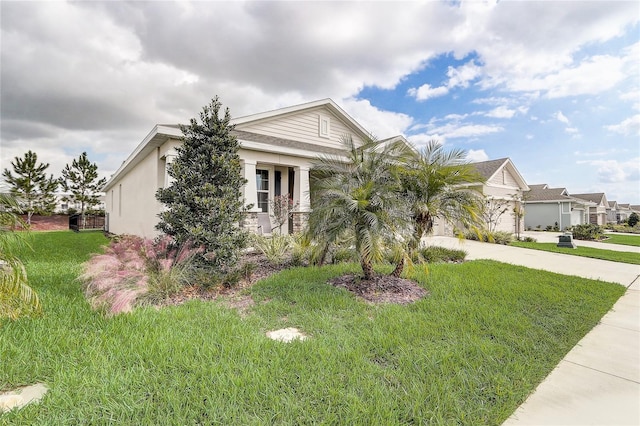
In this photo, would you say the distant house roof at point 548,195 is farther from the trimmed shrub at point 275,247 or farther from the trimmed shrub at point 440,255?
the trimmed shrub at point 275,247

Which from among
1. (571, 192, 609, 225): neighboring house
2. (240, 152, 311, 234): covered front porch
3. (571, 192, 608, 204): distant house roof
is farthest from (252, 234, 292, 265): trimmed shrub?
(571, 192, 608, 204): distant house roof

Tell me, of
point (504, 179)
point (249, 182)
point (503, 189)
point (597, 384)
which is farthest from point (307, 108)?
point (504, 179)

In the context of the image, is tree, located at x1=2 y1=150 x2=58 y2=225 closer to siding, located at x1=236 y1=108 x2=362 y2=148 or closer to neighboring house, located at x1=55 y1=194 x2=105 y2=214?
neighboring house, located at x1=55 y1=194 x2=105 y2=214

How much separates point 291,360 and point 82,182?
36.2m

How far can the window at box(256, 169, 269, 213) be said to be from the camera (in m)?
11.0

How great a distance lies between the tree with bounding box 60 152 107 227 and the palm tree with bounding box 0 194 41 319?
103 feet

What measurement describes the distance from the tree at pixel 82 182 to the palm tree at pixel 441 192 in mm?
33046

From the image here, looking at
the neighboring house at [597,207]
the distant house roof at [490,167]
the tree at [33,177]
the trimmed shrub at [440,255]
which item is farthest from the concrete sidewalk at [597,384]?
the neighboring house at [597,207]

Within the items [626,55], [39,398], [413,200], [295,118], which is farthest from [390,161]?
[626,55]

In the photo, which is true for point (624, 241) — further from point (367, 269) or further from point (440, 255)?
point (367, 269)

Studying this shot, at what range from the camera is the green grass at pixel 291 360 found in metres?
1.98

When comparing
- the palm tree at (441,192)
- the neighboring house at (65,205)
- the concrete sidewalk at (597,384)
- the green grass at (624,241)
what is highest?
the neighboring house at (65,205)

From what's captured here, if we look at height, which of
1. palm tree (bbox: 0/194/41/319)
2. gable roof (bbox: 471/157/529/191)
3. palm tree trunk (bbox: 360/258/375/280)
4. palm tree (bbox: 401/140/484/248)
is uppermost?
gable roof (bbox: 471/157/529/191)

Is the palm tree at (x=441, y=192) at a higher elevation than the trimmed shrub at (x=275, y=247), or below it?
higher
